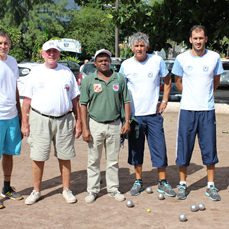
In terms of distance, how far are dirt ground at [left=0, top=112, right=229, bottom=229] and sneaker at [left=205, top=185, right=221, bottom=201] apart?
6 cm

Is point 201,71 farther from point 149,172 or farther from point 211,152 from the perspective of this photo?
point 149,172

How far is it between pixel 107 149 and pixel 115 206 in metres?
0.73

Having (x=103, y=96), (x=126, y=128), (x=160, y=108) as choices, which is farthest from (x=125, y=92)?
(x=160, y=108)

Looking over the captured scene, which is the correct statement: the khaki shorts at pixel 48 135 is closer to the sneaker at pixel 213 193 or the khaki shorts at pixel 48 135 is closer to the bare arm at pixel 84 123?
the bare arm at pixel 84 123

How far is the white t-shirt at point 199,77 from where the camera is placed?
4.41 meters

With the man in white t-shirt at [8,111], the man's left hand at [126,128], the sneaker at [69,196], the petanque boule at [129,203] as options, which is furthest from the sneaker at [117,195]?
the man in white t-shirt at [8,111]

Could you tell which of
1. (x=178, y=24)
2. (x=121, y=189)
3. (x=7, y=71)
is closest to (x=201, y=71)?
(x=121, y=189)

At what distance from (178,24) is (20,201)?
7935 mm

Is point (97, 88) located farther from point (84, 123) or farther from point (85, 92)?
point (84, 123)

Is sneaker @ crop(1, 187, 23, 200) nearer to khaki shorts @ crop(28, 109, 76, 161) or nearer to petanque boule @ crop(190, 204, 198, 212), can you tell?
khaki shorts @ crop(28, 109, 76, 161)

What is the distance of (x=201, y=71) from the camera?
441 centimetres

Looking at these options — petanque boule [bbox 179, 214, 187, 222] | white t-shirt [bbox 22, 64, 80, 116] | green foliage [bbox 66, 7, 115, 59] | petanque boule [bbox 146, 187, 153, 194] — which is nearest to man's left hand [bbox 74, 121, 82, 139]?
white t-shirt [bbox 22, 64, 80, 116]

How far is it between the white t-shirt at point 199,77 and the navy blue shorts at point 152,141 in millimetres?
439

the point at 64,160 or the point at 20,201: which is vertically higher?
the point at 64,160
